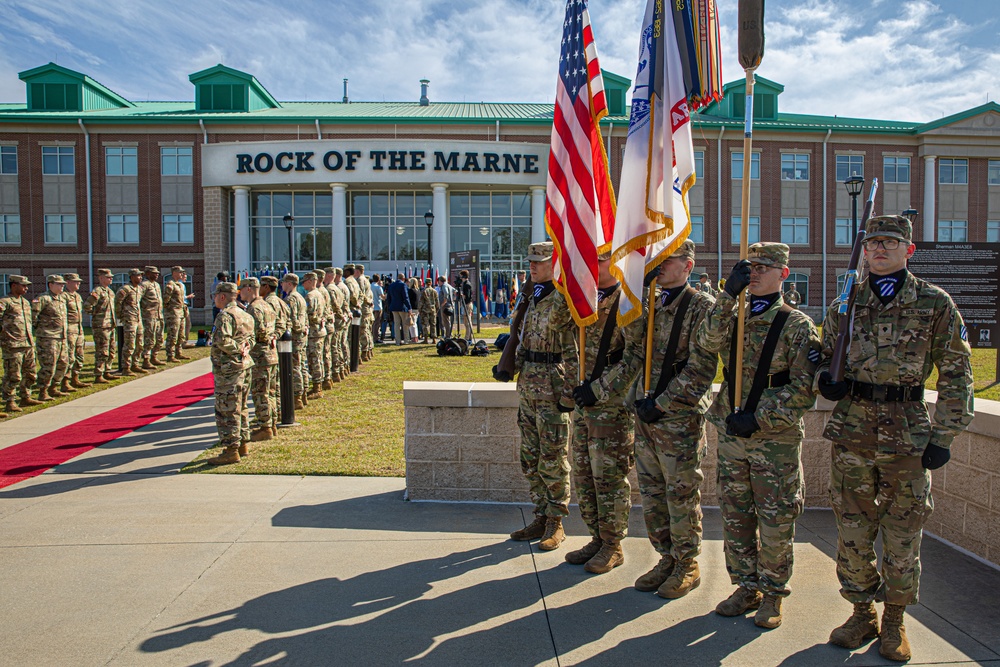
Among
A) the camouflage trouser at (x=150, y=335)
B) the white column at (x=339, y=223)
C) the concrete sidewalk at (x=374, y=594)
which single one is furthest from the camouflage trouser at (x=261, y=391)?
the white column at (x=339, y=223)

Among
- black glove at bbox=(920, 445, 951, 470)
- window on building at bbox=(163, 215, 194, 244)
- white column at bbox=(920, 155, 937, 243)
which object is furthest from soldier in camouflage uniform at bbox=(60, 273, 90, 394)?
white column at bbox=(920, 155, 937, 243)

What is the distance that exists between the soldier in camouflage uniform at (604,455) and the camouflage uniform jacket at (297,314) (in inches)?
280

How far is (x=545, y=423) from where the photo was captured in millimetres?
5168

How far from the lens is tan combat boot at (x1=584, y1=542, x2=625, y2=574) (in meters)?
4.66

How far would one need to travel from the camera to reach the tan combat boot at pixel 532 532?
533 centimetres

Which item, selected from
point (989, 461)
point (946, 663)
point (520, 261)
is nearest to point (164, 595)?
point (946, 663)

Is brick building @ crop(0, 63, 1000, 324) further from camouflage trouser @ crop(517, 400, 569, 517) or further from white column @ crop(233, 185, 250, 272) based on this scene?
camouflage trouser @ crop(517, 400, 569, 517)

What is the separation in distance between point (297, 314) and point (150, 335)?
6696 mm

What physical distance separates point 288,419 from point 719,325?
24.3 feet

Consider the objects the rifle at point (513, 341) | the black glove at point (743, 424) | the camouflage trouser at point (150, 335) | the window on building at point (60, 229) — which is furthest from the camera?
the window on building at point (60, 229)

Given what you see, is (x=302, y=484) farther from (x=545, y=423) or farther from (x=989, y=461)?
(x=989, y=461)

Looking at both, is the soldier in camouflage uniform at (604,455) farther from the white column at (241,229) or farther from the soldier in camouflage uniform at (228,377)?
the white column at (241,229)

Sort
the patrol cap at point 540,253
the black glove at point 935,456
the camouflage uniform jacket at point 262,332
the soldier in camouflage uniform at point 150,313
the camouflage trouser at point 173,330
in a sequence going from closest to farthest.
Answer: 1. the black glove at point 935,456
2. the patrol cap at point 540,253
3. the camouflage uniform jacket at point 262,332
4. the soldier in camouflage uniform at point 150,313
5. the camouflage trouser at point 173,330

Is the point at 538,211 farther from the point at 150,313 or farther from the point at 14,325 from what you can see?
the point at 14,325
